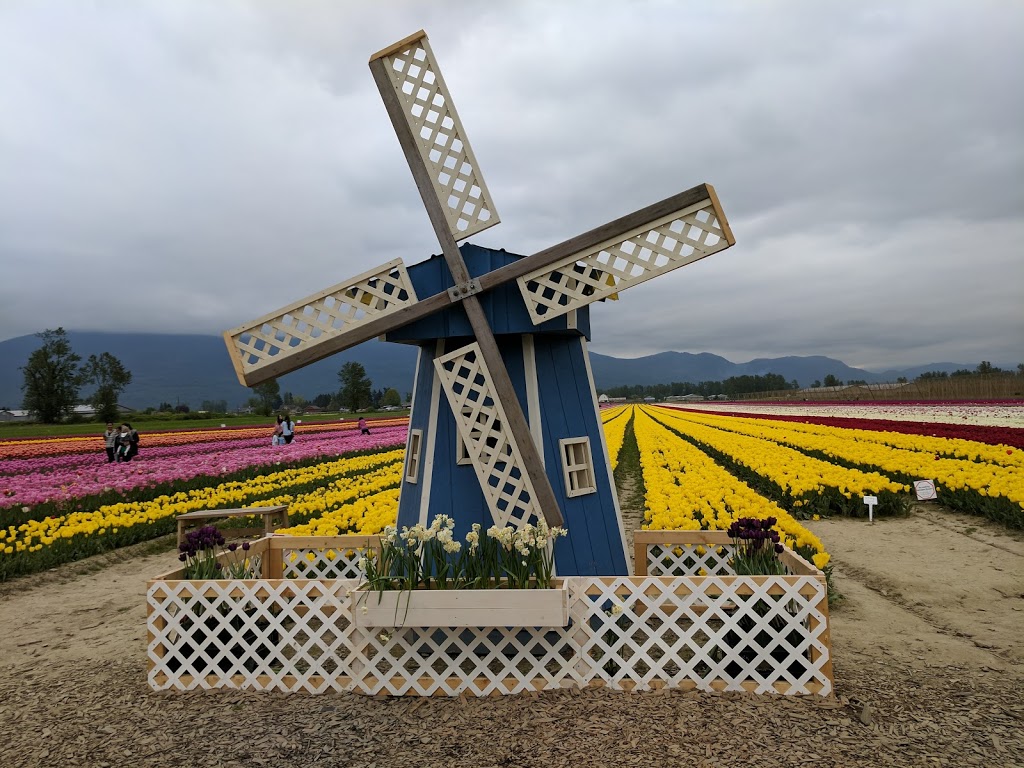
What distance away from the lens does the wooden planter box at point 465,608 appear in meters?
4.79

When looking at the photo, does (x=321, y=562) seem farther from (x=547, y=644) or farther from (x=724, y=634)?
(x=724, y=634)

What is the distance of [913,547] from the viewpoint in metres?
9.65

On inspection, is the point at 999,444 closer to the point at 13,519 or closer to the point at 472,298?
the point at 472,298

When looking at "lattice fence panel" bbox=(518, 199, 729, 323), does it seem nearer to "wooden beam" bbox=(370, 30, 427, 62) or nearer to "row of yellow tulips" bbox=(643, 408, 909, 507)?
"wooden beam" bbox=(370, 30, 427, 62)

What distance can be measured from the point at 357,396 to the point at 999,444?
79.1 metres

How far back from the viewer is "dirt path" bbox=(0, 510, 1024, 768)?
4117mm

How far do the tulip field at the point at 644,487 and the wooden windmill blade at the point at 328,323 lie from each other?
3.86 m

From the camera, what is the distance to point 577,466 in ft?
21.2

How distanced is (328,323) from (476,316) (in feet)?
4.71

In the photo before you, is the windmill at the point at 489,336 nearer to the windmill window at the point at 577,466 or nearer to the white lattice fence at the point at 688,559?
the windmill window at the point at 577,466

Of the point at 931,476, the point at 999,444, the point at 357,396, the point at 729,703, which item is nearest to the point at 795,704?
the point at 729,703

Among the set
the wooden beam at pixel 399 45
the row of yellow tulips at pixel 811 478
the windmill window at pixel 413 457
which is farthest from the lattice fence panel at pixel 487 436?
the row of yellow tulips at pixel 811 478

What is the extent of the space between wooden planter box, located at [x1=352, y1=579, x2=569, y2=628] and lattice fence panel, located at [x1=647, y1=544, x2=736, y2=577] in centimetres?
291

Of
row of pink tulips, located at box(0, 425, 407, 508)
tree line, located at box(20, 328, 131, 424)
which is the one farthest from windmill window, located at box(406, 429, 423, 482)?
tree line, located at box(20, 328, 131, 424)
